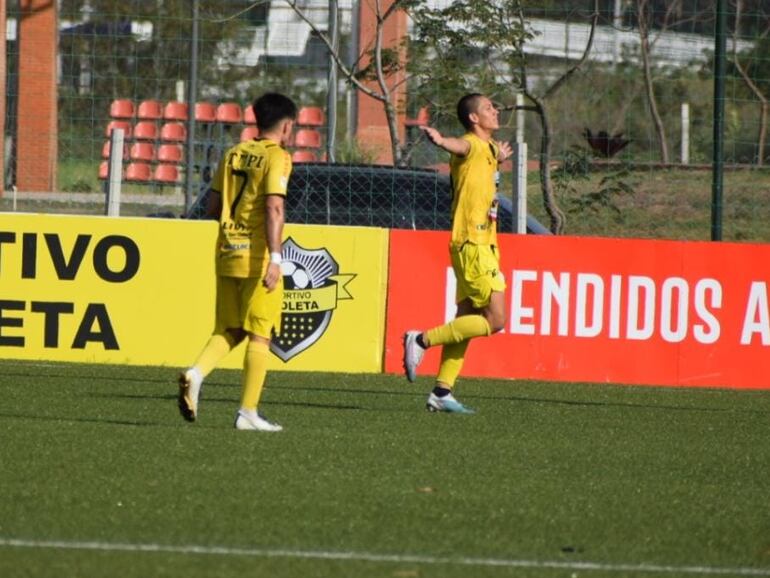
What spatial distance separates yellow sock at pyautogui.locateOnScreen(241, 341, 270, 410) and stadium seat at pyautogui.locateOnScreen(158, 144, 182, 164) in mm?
10744

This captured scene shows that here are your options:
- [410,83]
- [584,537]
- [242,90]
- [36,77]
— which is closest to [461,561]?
[584,537]

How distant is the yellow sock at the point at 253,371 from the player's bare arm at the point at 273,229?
15.2 inches

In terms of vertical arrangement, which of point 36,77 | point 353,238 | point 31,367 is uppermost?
point 36,77

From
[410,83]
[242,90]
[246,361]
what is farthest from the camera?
[242,90]

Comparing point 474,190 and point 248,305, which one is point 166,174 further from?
point 248,305

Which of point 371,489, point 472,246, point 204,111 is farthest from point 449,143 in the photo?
point 204,111

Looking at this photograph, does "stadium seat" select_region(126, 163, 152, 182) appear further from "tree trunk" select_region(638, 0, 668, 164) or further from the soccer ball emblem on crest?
"tree trunk" select_region(638, 0, 668, 164)

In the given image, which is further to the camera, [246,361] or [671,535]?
[246,361]

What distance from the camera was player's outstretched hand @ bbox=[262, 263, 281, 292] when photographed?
879 cm

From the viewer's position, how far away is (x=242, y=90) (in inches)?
1289

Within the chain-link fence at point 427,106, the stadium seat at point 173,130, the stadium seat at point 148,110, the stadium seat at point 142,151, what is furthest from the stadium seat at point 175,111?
the stadium seat at point 142,151

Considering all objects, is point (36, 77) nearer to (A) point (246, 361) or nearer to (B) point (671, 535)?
(A) point (246, 361)

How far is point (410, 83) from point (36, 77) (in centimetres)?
426

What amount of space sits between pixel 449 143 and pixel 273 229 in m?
1.68
